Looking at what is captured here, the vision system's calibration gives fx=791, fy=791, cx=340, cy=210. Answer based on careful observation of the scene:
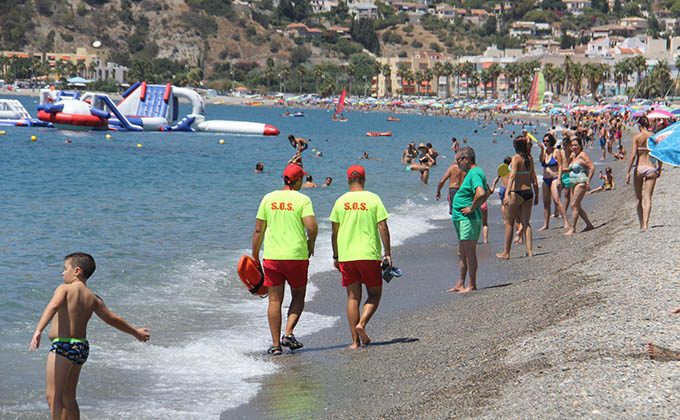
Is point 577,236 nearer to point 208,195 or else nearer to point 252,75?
point 208,195

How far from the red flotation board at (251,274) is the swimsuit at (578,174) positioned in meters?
6.96

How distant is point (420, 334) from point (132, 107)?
47.3 meters

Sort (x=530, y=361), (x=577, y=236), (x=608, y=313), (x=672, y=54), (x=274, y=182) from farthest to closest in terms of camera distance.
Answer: (x=672, y=54)
(x=274, y=182)
(x=577, y=236)
(x=608, y=313)
(x=530, y=361)

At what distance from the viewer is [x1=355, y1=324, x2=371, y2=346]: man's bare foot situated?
22.8 ft

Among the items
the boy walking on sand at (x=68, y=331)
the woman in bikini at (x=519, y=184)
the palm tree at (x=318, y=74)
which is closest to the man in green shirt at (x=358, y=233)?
the boy walking on sand at (x=68, y=331)

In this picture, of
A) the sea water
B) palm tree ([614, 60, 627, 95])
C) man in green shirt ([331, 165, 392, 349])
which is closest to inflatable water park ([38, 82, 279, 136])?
the sea water

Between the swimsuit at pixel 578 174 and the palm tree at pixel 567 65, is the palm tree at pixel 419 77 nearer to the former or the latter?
the palm tree at pixel 567 65

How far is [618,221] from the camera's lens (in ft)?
44.2

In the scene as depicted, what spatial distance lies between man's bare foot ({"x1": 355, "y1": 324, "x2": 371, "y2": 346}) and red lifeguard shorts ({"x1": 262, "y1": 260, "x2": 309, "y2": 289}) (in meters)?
0.63

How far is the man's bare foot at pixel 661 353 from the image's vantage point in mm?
5184

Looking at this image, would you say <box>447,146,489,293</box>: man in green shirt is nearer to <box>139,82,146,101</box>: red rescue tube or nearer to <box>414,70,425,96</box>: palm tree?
<box>139,82,146,101</box>: red rescue tube

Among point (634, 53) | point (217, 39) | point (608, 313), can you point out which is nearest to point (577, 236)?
point (608, 313)

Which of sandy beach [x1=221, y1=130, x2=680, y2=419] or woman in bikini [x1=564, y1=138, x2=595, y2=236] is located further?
woman in bikini [x1=564, y1=138, x2=595, y2=236]

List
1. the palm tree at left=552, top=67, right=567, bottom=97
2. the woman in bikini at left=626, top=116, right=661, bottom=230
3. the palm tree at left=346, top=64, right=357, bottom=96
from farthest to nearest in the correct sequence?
the palm tree at left=346, top=64, right=357, bottom=96
the palm tree at left=552, top=67, right=567, bottom=97
the woman in bikini at left=626, top=116, right=661, bottom=230
